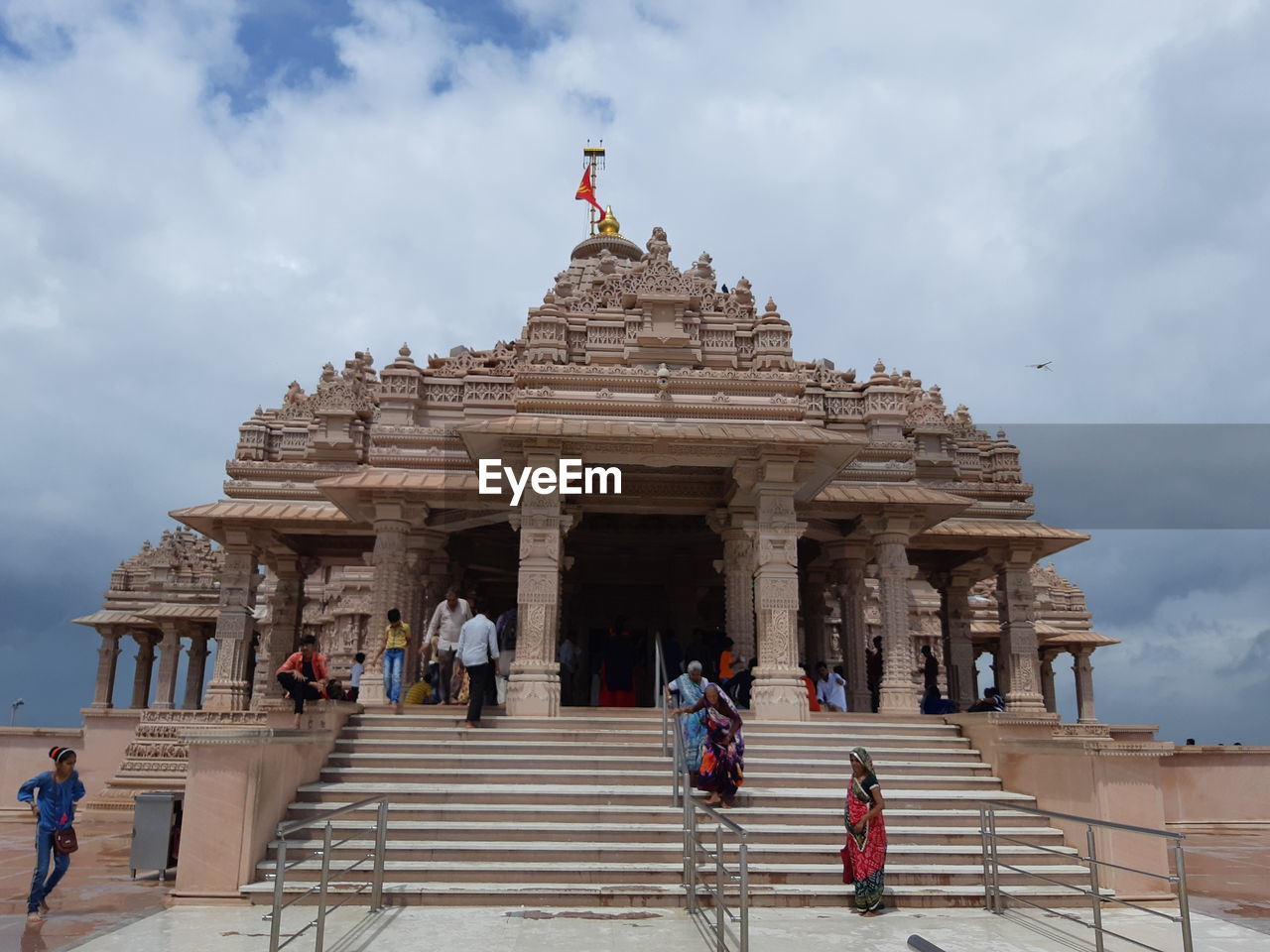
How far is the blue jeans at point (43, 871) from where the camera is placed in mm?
7340

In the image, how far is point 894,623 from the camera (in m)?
16.2

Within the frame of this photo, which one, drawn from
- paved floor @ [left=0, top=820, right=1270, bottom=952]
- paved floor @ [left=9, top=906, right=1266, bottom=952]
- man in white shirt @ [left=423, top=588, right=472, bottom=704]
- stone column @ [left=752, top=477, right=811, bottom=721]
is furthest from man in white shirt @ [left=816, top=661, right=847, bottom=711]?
paved floor @ [left=9, top=906, right=1266, bottom=952]

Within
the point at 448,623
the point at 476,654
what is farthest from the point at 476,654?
the point at 448,623

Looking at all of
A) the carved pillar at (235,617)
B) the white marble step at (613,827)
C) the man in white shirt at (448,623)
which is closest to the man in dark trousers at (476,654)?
the man in white shirt at (448,623)

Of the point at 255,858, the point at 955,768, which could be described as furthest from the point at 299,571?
the point at 955,768

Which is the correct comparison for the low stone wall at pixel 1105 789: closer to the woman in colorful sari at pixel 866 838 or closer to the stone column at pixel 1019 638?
the woman in colorful sari at pixel 866 838

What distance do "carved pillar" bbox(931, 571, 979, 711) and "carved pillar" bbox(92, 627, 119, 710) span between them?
84.3 feet

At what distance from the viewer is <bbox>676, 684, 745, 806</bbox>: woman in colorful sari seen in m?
8.84

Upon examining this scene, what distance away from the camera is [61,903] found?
7.80 meters

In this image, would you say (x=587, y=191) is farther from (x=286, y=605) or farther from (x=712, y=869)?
(x=712, y=869)

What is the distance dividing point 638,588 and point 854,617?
6599mm

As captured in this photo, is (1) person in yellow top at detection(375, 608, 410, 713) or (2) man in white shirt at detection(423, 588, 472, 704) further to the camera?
(1) person in yellow top at detection(375, 608, 410, 713)

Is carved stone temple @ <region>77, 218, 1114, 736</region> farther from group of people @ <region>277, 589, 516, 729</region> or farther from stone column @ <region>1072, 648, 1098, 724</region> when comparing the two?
stone column @ <region>1072, 648, 1098, 724</region>

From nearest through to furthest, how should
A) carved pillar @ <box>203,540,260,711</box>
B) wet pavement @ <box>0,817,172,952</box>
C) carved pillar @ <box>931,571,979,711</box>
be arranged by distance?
wet pavement @ <box>0,817,172,952</box> < carved pillar @ <box>203,540,260,711</box> < carved pillar @ <box>931,571,979,711</box>
